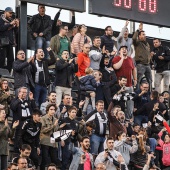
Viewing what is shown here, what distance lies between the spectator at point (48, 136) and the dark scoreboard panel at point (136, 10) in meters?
3.13

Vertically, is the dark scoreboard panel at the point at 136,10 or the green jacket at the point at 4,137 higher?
the dark scoreboard panel at the point at 136,10

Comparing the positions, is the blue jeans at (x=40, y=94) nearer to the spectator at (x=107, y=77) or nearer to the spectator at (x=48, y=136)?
the spectator at (x=48, y=136)

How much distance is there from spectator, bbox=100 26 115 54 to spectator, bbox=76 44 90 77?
151 centimetres

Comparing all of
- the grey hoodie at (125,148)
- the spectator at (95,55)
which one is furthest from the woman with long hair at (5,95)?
the spectator at (95,55)

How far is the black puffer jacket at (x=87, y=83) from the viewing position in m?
28.5

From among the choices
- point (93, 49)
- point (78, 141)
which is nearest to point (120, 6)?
point (93, 49)

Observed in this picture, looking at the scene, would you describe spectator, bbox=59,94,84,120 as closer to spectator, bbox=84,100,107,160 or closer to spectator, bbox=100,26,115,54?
spectator, bbox=84,100,107,160

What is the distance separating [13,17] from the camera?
1163 inches

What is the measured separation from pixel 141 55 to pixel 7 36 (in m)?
4.65

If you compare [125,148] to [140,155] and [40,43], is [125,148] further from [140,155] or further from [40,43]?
[40,43]

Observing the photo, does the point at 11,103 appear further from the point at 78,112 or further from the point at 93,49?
the point at 93,49

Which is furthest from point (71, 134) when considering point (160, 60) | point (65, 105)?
point (160, 60)

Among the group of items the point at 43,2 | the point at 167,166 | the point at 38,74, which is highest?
the point at 43,2

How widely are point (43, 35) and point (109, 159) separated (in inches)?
181
